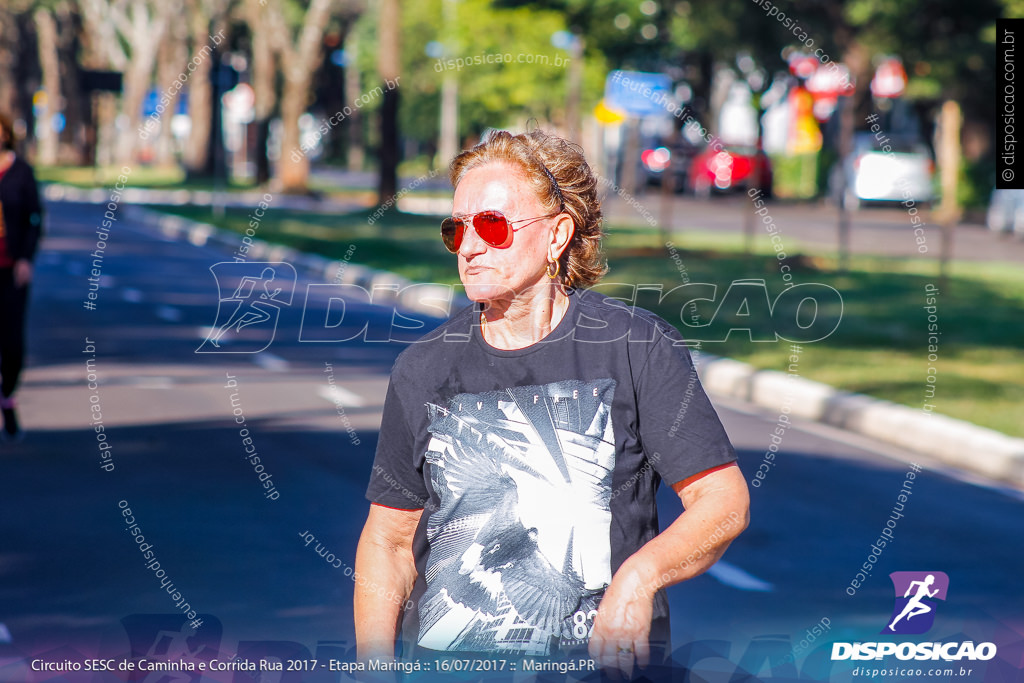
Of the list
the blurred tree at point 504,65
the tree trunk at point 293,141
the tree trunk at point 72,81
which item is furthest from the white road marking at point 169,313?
the tree trunk at point 72,81

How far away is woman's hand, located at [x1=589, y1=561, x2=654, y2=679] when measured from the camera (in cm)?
261

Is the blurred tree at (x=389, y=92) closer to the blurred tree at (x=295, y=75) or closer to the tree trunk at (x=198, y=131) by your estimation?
the blurred tree at (x=295, y=75)

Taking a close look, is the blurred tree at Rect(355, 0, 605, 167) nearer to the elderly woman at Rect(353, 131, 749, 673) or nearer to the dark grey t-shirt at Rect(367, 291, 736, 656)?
the elderly woman at Rect(353, 131, 749, 673)

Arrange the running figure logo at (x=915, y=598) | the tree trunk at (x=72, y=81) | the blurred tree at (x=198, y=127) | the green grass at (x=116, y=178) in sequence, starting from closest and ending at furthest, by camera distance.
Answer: the running figure logo at (x=915, y=598), the green grass at (x=116, y=178), the blurred tree at (x=198, y=127), the tree trunk at (x=72, y=81)

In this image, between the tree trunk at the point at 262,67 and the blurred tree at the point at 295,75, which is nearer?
the blurred tree at the point at 295,75

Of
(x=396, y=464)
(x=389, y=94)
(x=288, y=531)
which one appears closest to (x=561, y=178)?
(x=396, y=464)

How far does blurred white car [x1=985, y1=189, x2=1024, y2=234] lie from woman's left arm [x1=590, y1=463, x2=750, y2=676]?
91.2 ft

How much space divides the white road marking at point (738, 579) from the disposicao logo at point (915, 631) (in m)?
0.52

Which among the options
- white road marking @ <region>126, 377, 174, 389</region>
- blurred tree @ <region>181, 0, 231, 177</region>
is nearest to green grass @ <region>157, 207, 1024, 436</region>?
white road marking @ <region>126, 377, 174, 389</region>

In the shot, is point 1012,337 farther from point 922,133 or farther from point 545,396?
point 922,133

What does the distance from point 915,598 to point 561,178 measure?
9.05ft

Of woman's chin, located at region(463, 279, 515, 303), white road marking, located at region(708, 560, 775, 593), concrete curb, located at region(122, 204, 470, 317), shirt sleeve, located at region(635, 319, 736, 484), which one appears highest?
woman's chin, located at region(463, 279, 515, 303)

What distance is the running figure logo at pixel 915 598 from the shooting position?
452cm

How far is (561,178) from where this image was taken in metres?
2.98
